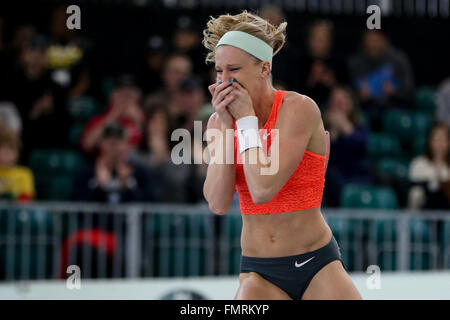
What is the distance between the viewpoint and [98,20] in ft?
38.8

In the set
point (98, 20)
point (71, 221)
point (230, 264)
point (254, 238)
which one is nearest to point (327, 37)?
point (98, 20)

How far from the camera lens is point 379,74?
11.0m

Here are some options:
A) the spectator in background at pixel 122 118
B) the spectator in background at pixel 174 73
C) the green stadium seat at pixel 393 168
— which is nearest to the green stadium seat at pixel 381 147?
the green stadium seat at pixel 393 168

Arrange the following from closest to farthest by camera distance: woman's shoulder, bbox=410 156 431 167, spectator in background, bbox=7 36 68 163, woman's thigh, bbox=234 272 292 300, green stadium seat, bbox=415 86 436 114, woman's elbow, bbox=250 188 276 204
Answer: woman's elbow, bbox=250 188 276 204 < woman's thigh, bbox=234 272 292 300 < woman's shoulder, bbox=410 156 431 167 < spectator in background, bbox=7 36 68 163 < green stadium seat, bbox=415 86 436 114

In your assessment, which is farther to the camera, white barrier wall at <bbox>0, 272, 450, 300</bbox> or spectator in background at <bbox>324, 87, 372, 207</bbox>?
spectator in background at <bbox>324, 87, 372, 207</bbox>

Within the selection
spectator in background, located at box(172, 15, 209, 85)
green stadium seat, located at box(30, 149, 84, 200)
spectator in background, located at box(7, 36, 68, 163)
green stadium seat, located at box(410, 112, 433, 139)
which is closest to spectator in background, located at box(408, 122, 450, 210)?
green stadium seat, located at box(410, 112, 433, 139)

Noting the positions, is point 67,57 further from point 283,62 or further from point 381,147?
point 381,147

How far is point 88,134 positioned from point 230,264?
7.87 feet

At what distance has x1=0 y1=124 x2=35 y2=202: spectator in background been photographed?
7.84 metres

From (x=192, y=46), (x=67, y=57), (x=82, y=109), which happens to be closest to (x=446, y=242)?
(x=192, y=46)

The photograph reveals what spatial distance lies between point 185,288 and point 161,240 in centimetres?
94

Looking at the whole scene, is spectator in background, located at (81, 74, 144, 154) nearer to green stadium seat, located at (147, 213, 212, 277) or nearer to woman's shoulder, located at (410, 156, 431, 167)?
green stadium seat, located at (147, 213, 212, 277)

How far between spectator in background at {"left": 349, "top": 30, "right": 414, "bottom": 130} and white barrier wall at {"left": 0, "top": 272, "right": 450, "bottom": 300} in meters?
4.00
